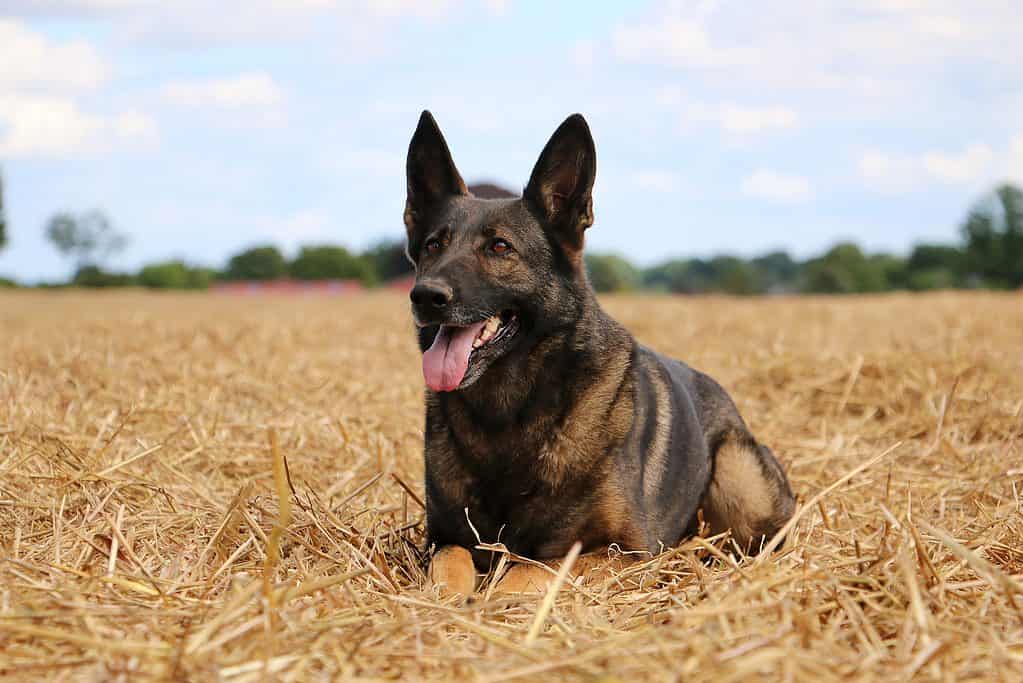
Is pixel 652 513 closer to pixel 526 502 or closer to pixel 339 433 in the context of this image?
pixel 526 502

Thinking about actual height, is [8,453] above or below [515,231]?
below

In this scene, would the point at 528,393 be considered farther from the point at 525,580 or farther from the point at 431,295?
the point at 525,580

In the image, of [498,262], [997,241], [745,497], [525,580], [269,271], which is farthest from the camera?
[997,241]

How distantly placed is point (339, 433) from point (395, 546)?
224 centimetres

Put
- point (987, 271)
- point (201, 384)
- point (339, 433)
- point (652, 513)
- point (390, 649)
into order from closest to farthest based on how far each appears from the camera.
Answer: point (390, 649) → point (652, 513) → point (339, 433) → point (201, 384) → point (987, 271)

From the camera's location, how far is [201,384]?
26.9ft

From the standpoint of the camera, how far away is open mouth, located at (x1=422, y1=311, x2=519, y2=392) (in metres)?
4.06

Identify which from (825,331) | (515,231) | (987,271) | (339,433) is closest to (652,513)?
(515,231)

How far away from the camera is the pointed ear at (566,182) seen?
4387mm

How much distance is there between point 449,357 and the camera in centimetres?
409

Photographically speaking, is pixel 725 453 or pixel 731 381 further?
pixel 731 381

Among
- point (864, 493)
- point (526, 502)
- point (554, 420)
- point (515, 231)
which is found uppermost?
point (515, 231)

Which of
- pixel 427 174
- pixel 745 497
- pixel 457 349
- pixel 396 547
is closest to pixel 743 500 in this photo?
pixel 745 497

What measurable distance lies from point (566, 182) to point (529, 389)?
39.9 inches
